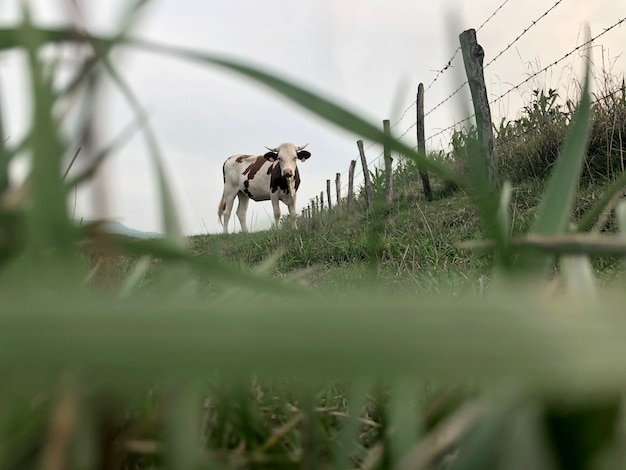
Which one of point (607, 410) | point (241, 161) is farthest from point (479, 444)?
point (241, 161)

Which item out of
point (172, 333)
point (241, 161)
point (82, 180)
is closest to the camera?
point (172, 333)

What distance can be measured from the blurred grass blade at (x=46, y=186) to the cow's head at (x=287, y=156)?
920 centimetres

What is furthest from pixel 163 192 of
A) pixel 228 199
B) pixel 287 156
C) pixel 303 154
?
pixel 228 199

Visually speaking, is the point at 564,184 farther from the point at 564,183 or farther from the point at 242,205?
the point at 242,205

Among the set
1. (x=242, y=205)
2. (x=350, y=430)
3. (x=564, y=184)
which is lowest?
(x=350, y=430)

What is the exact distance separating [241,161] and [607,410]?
11.1 m

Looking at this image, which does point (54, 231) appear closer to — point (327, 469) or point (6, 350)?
point (6, 350)

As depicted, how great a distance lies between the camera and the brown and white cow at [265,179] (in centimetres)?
950

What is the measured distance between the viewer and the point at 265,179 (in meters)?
10.3

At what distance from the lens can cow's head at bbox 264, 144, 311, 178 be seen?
30.7 feet

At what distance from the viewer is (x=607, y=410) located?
188mm

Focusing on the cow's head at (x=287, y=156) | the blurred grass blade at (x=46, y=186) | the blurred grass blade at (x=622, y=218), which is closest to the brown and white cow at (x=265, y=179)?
the cow's head at (x=287, y=156)

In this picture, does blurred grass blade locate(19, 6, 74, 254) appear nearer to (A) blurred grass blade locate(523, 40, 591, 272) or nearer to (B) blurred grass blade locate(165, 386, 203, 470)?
(B) blurred grass blade locate(165, 386, 203, 470)

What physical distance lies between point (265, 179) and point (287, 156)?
0.99 m
